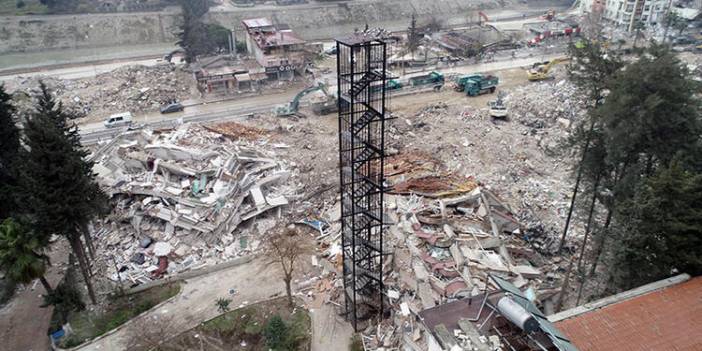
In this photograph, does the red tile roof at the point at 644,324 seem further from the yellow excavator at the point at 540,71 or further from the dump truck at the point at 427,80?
the yellow excavator at the point at 540,71

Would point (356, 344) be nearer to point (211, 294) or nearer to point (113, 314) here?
point (211, 294)

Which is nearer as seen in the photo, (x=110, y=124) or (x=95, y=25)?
(x=110, y=124)

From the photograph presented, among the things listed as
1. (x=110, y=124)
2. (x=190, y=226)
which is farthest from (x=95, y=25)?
(x=190, y=226)

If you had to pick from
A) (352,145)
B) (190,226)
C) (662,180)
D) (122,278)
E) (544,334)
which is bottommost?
(122,278)

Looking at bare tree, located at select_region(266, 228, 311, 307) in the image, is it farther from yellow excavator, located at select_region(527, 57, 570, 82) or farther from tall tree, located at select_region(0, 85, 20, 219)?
yellow excavator, located at select_region(527, 57, 570, 82)

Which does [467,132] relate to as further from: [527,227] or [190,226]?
[190,226]

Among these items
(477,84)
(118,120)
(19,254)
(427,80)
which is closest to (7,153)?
(19,254)
